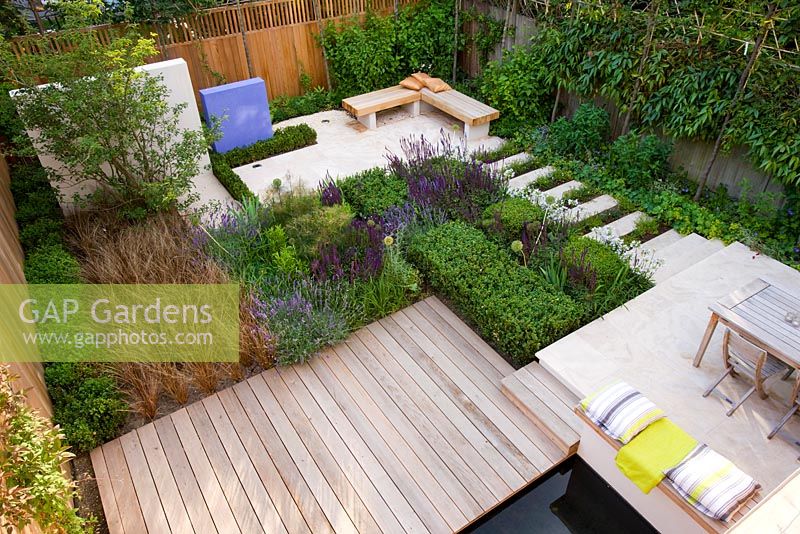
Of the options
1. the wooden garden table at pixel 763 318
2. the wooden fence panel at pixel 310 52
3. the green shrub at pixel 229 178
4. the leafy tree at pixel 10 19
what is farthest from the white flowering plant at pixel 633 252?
the leafy tree at pixel 10 19

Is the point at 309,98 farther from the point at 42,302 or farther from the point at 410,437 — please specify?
the point at 410,437

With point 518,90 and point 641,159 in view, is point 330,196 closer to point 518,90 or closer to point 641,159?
point 518,90

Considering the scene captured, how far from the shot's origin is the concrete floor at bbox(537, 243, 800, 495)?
A: 3.49 meters

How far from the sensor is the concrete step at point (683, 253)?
5020 millimetres

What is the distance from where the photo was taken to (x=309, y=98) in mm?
8500

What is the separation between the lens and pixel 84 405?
12.2 feet

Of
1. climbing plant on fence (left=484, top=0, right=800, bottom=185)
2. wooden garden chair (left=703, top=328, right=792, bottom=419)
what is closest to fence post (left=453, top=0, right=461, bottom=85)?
climbing plant on fence (left=484, top=0, right=800, bottom=185)

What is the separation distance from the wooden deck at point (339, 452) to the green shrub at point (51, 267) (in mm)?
1527

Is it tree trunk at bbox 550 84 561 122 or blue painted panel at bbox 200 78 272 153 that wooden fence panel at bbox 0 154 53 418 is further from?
tree trunk at bbox 550 84 561 122

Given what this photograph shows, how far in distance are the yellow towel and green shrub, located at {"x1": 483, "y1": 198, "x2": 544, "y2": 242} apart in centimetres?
240

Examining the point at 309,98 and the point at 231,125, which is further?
the point at 309,98

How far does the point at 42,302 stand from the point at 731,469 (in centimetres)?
489

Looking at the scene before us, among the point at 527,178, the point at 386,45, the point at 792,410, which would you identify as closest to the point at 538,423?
the point at 792,410

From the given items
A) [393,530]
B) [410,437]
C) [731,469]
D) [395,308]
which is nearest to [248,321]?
[395,308]
